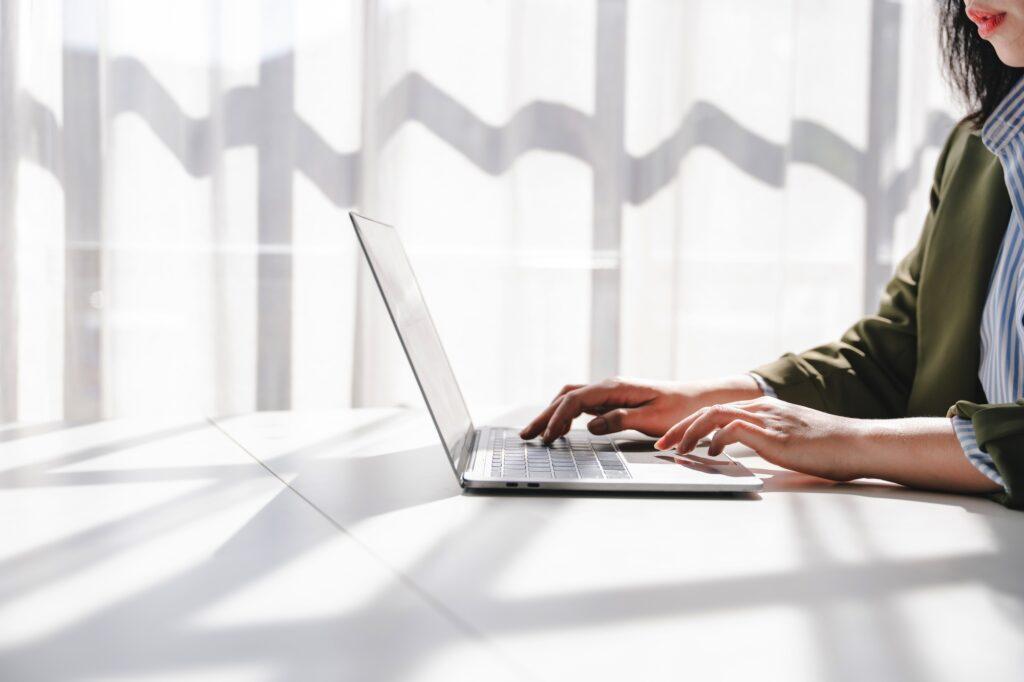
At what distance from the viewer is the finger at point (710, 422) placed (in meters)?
0.85

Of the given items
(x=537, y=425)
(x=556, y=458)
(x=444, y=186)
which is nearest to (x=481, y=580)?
(x=556, y=458)

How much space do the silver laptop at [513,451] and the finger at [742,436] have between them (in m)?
0.02

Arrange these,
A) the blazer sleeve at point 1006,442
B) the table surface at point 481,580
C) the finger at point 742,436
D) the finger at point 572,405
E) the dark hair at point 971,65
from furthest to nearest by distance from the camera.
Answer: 1. the dark hair at point 971,65
2. the finger at point 572,405
3. the finger at point 742,436
4. the blazer sleeve at point 1006,442
5. the table surface at point 481,580

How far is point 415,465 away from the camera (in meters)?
0.90

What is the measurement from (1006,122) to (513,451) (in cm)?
69

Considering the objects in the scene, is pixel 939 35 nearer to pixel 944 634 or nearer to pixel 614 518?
pixel 614 518

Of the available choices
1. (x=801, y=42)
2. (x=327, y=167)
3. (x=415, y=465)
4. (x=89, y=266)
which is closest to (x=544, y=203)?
(x=327, y=167)

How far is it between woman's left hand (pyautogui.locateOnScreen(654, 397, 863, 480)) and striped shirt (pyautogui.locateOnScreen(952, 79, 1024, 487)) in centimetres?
29

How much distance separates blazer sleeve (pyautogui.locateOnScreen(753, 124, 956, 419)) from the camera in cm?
112

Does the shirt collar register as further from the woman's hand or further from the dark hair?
the woman's hand

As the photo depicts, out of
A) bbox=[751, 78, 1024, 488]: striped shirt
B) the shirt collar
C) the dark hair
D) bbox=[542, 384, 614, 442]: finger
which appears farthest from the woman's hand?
the dark hair

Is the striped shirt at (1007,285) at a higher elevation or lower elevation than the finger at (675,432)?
higher

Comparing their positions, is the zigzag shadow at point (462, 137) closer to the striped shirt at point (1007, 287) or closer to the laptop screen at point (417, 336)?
the laptop screen at point (417, 336)

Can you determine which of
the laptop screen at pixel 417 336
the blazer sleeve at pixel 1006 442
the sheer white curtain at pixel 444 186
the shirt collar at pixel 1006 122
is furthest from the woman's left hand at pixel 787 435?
the sheer white curtain at pixel 444 186
